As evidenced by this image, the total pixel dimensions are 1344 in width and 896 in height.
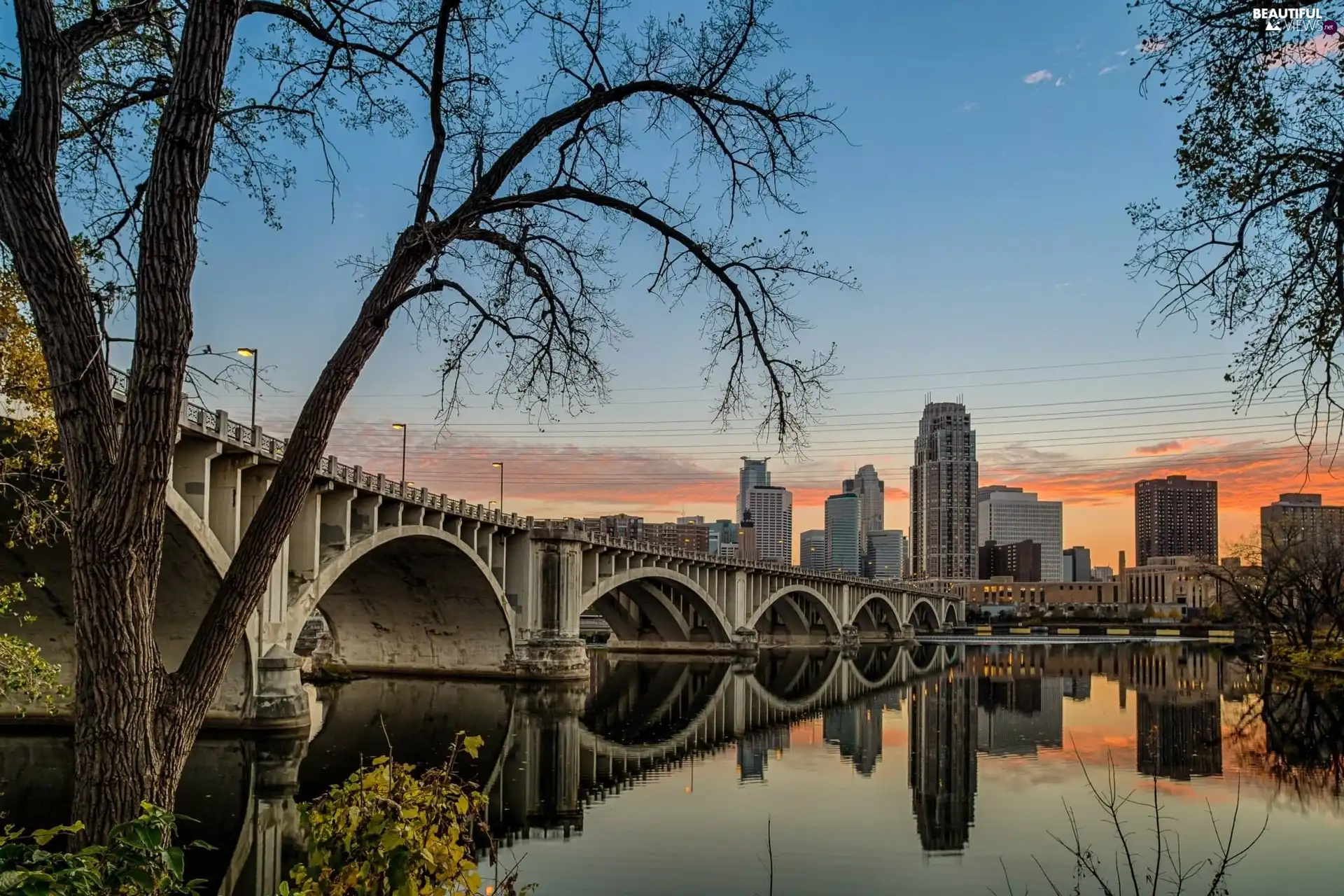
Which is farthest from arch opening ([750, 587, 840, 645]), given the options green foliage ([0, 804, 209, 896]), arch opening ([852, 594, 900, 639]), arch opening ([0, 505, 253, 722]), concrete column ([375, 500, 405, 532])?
green foliage ([0, 804, 209, 896])

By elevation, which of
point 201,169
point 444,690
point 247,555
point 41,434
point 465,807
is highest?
point 201,169

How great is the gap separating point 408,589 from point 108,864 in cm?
5502

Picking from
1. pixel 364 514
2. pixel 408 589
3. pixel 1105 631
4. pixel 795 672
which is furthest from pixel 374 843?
pixel 1105 631

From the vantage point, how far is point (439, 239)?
7770 millimetres

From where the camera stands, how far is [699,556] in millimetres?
85875

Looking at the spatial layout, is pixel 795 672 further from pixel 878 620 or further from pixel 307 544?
pixel 878 620

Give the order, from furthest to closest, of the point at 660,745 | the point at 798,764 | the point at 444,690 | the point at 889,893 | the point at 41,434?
the point at 444,690
the point at 660,745
the point at 798,764
the point at 889,893
the point at 41,434

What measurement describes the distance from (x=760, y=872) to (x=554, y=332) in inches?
602

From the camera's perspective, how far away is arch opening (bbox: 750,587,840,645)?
118 meters

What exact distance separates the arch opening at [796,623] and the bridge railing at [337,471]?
58.2 metres

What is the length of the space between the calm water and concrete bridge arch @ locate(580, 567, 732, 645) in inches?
989

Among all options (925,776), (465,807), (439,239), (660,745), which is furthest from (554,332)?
(660,745)

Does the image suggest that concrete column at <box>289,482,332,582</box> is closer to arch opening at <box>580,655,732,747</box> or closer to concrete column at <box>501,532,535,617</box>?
arch opening at <box>580,655,732,747</box>

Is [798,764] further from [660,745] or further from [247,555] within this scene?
[247,555]
